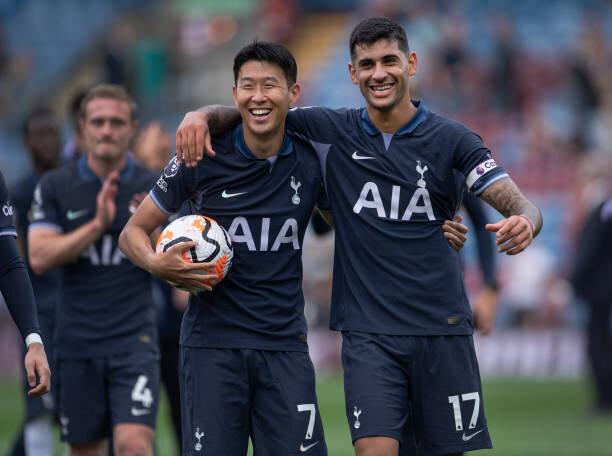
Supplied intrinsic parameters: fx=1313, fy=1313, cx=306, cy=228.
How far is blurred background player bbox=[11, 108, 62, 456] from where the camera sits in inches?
380

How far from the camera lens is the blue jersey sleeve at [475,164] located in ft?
22.5

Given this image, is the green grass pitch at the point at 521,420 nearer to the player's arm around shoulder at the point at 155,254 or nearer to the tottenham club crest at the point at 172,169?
the player's arm around shoulder at the point at 155,254

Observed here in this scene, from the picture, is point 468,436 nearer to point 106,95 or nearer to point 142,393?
point 142,393

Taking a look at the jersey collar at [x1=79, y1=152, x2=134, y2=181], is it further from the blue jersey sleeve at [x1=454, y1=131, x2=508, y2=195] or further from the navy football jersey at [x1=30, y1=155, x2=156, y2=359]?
the blue jersey sleeve at [x1=454, y1=131, x2=508, y2=195]

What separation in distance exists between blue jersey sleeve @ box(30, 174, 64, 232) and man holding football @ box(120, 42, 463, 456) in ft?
5.50

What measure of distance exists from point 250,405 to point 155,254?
0.94 meters

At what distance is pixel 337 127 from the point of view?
7199 mm

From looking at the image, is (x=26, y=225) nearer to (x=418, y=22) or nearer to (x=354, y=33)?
(x=354, y=33)

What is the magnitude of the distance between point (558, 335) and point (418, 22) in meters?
8.85

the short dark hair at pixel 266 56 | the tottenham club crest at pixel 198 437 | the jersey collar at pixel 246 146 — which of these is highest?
the short dark hair at pixel 266 56

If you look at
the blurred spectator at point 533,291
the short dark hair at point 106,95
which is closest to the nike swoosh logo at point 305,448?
the short dark hair at point 106,95

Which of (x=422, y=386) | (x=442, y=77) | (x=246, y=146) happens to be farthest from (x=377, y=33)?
(x=442, y=77)

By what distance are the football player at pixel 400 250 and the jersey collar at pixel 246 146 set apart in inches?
3.2

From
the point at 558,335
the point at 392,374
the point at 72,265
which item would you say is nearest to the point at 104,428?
the point at 72,265
